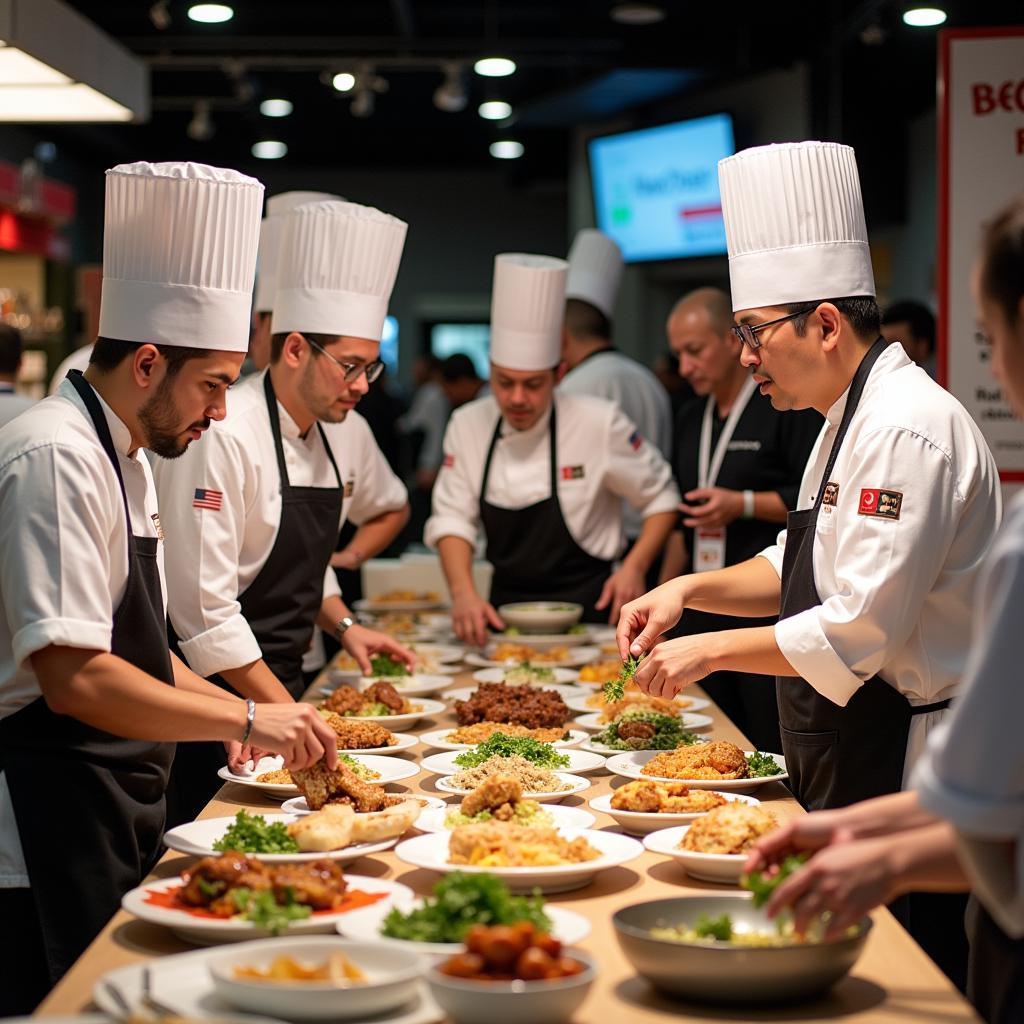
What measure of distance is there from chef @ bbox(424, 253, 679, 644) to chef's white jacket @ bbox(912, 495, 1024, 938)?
3.21m

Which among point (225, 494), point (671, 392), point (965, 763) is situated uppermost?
point (671, 392)

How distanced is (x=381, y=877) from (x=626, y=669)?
80 centimetres

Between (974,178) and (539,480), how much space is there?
65.3 inches

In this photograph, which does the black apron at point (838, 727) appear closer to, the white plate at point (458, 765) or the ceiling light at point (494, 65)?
the white plate at point (458, 765)

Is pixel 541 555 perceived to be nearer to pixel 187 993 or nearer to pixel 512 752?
pixel 512 752

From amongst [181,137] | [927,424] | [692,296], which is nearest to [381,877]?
[927,424]

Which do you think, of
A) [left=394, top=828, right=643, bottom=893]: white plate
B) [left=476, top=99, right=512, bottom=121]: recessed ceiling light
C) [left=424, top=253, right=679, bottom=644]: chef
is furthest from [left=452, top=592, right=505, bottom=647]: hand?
[left=476, top=99, right=512, bottom=121]: recessed ceiling light

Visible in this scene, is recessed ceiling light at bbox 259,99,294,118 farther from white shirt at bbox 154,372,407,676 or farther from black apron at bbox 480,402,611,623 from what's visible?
white shirt at bbox 154,372,407,676

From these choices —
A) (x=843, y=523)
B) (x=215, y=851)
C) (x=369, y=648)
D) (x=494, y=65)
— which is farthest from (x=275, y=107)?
(x=215, y=851)

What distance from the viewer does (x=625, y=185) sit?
382 inches

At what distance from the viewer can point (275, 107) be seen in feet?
38.0

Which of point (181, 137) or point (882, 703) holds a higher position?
point (181, 137)

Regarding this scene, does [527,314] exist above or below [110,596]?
above

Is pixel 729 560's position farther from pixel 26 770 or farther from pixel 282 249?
pixel 26 770
